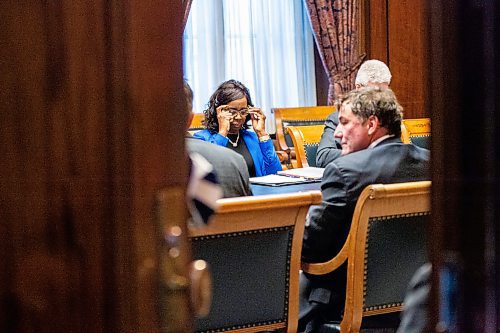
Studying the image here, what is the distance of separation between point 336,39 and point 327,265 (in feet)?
13.2

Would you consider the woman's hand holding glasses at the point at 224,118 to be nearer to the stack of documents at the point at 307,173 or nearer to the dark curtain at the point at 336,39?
the stack of documents at the point at 307,173

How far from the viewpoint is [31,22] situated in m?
0.79

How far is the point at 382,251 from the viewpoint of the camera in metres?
2.33

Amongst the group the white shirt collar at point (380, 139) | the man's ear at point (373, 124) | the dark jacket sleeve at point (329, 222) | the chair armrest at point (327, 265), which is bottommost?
the chair armrest at point (327, 265)

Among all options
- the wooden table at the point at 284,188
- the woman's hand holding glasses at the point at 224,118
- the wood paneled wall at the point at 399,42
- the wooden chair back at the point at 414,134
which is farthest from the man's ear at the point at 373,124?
the wood paneled wall at the point at 399,42

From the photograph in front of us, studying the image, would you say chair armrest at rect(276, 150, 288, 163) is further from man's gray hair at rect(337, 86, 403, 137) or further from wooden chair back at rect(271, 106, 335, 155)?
man's gray hair at rect(337, 86, 403, 137)

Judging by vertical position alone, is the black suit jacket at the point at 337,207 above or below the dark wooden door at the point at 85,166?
below

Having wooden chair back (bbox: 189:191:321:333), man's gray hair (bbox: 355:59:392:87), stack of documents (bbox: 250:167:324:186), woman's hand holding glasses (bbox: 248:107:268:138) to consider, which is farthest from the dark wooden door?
man's gray hair (bbox: 355:59:392:87)

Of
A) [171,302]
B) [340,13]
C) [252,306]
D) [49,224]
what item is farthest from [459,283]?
[340,13]

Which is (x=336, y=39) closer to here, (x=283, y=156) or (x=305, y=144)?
(x=283, y=156)

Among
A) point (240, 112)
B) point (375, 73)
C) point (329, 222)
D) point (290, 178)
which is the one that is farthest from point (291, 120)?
point (329, 222)

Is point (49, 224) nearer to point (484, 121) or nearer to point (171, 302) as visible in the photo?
point (171, 302)

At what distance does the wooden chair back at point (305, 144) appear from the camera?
14.6 ft

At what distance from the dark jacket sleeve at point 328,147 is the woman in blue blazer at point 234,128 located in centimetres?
23
